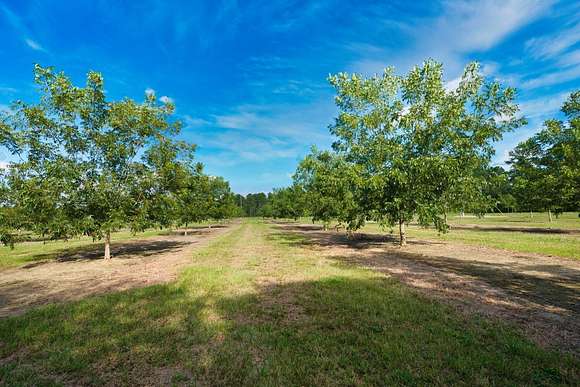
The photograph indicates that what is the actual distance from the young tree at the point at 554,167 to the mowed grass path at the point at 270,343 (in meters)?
30.6

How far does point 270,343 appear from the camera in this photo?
20.2 ft

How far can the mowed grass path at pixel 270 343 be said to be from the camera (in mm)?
4941

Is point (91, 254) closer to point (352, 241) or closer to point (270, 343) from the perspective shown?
point (352, 241)

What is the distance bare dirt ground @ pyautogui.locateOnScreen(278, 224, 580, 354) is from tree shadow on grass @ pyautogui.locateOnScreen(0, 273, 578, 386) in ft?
3.06

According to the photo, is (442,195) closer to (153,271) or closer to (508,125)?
(508,125)

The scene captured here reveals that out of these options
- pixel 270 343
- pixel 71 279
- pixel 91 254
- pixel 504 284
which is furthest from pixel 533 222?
pixel 71 279

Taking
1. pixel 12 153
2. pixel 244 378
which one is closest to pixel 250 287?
pixel 244 378

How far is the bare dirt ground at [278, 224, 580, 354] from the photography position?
6.88 meters

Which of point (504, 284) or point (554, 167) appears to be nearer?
point (504, 284)

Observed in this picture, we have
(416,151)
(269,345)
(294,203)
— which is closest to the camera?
(269,345)

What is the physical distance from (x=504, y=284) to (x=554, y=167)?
31183 millimetres

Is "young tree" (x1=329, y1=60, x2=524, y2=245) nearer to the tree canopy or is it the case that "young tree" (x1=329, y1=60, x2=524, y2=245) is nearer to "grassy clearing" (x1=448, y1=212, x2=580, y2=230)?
the tree canopy

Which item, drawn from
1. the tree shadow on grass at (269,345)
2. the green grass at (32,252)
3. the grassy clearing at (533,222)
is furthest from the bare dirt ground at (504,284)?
the grassy clearing at (533,222)

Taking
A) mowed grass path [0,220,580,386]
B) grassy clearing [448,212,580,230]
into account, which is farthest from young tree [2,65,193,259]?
grassy clearing [448,212,580,230]
